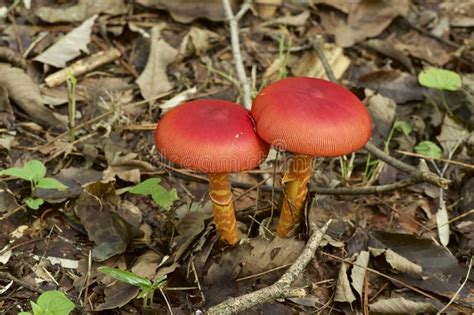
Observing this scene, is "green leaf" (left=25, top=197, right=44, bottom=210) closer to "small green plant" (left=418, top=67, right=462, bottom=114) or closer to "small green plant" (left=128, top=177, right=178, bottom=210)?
"small green plant" (left=128, top=177, right=178, bottom=210)

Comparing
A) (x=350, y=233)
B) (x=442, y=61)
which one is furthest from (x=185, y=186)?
(x=442, y=61)

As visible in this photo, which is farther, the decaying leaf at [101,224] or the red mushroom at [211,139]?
the decaying leaf at [101,224]

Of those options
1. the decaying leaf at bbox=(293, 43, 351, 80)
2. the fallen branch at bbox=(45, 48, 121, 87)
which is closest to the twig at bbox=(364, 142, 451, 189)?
the decaying leaf at bbox=(293, 43, 351, 80)

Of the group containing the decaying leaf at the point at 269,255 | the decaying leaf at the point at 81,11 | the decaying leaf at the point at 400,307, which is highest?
the decaying leaf at the point at 81,11

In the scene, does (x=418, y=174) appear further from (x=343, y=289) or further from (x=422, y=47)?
(x=422, y=47)

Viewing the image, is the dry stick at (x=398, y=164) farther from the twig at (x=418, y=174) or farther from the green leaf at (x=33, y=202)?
the green leaf at (x=33, y=202)

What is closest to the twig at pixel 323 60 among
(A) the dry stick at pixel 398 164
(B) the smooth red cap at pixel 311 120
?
(A) the dry stick at pixel 398 164
